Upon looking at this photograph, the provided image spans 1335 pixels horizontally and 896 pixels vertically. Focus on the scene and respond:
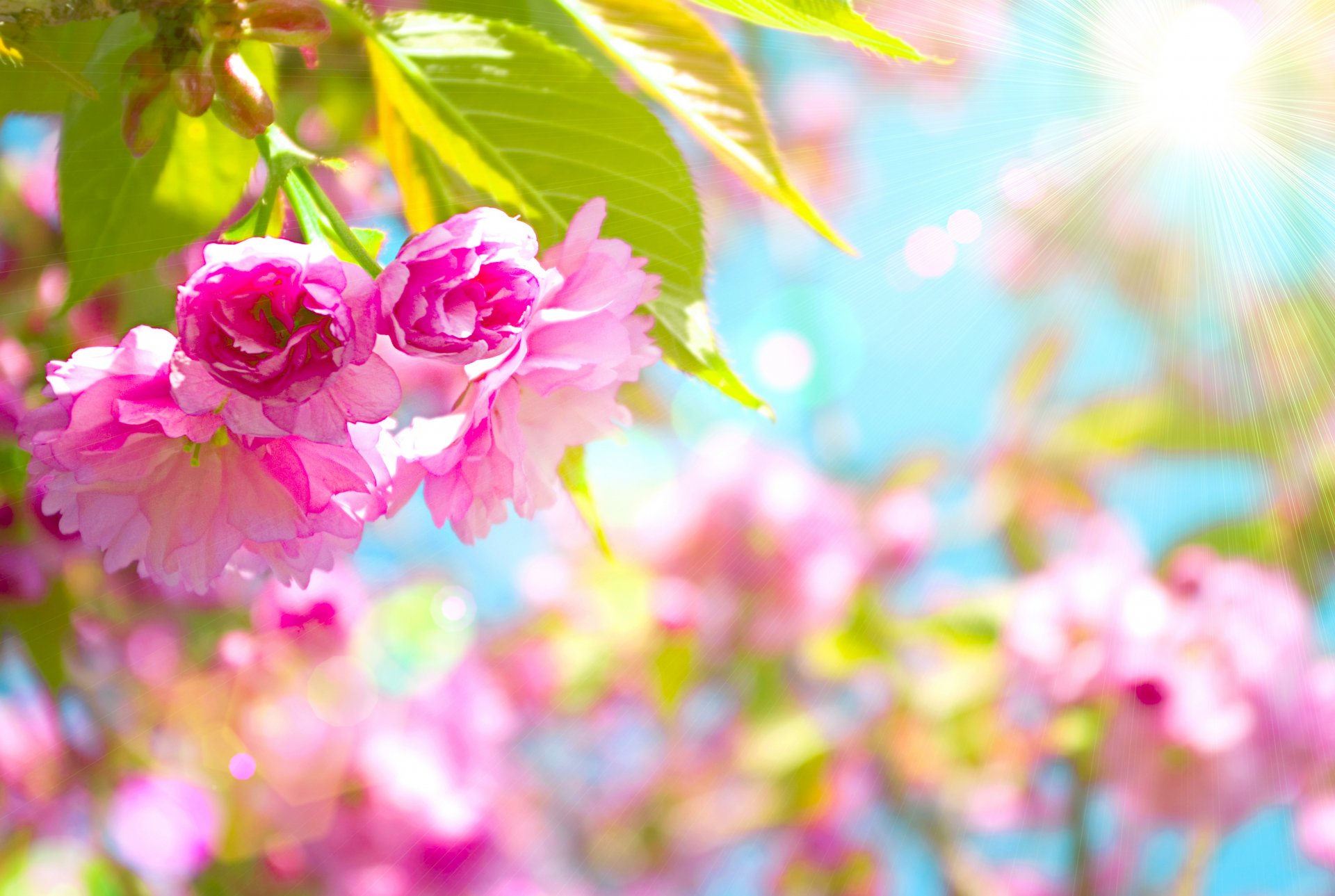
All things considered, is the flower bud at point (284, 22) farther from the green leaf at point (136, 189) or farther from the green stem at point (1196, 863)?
the green stem at point (1196, 863)

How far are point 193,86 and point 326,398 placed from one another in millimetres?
61

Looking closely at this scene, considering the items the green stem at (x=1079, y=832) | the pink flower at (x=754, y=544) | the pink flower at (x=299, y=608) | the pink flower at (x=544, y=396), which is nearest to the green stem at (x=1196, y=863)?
the green stem at (x=1079, y=832)

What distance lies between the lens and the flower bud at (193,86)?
166 mm

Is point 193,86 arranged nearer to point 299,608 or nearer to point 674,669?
point 299,608

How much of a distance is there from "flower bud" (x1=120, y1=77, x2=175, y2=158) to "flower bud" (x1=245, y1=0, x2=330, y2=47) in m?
0.02

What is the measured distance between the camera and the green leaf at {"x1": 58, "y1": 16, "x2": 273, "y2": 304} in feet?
0.71

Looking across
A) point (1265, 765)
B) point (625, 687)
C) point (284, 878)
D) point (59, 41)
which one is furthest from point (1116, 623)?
point (59, 41)

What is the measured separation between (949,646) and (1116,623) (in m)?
0.19

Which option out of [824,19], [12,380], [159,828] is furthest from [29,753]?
[824,19]

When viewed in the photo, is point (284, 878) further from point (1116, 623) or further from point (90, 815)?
point (1116, 623)

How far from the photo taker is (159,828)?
0.56 meters

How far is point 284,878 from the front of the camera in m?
0.61

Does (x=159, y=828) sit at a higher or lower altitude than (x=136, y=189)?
lower

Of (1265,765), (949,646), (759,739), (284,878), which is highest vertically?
(1265,765)
